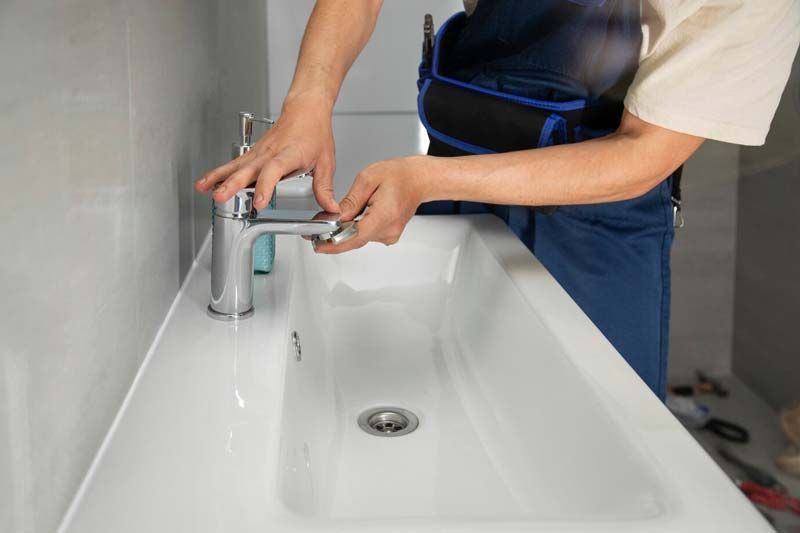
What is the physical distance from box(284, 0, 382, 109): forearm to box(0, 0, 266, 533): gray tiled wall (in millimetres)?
130

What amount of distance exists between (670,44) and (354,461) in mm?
524

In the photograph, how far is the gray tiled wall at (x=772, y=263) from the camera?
7.23 ft

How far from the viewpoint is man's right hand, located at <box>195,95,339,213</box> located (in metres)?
0.76

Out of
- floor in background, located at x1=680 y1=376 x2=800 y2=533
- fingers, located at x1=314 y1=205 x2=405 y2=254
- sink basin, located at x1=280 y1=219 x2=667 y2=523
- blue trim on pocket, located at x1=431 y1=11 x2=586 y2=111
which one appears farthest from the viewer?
floor in background, located at x1=680 y1=376 x2=800 y2=533

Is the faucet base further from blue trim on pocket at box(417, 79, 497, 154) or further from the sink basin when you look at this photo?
blue trim on pocket at box(417, 79, 497, 154)

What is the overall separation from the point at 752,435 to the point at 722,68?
65.8 inches

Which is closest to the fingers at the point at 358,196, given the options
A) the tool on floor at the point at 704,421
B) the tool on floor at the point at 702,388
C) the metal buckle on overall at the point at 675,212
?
the metal buckle on overall at the point at 675,212

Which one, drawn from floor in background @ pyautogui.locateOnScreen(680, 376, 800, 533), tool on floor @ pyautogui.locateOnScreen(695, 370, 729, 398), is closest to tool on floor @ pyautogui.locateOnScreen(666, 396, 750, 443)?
floor in background @ pyautogui.locateOnScreen(680, 376, 800, 533)

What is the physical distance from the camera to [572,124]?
40.0 inches

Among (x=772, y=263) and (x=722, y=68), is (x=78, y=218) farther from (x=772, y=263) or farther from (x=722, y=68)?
(x=772, y=263)

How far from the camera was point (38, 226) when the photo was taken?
48cm

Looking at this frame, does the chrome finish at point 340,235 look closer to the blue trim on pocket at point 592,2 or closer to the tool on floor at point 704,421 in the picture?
the blue trim on pocket at point 592,2

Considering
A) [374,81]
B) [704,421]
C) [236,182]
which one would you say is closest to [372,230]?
[236,182]

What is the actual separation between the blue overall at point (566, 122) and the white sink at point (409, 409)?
0.10m
